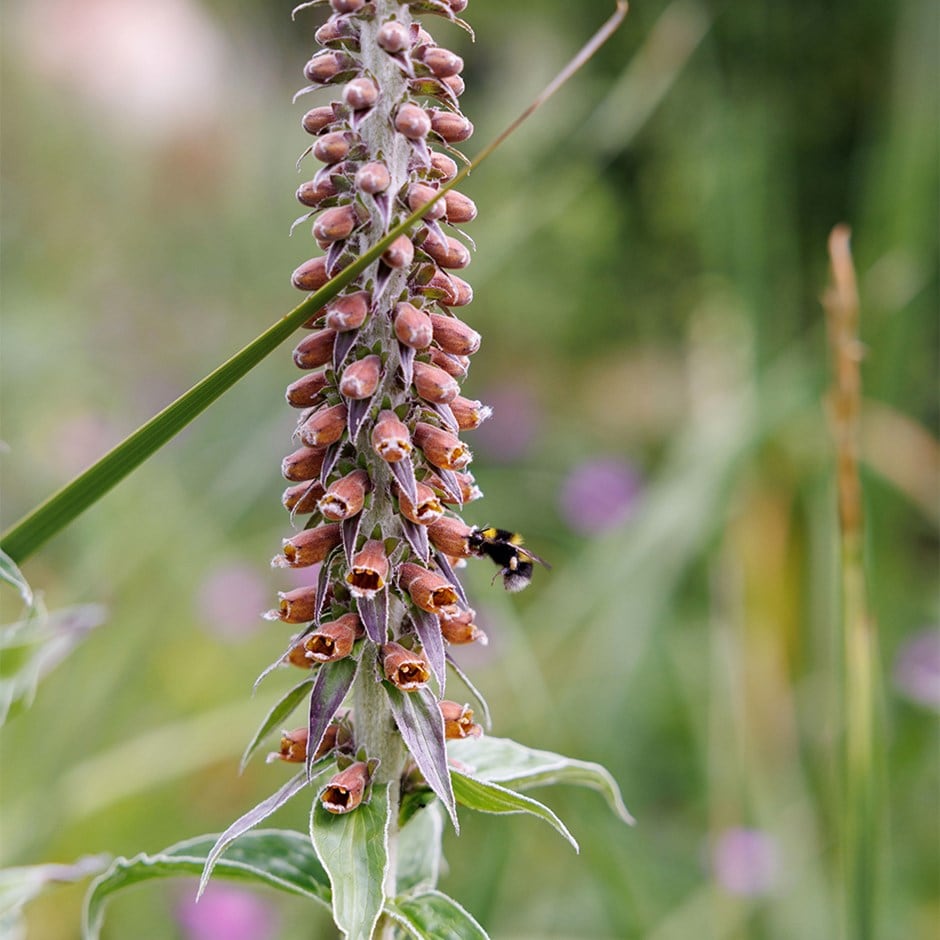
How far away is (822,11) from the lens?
5.98m

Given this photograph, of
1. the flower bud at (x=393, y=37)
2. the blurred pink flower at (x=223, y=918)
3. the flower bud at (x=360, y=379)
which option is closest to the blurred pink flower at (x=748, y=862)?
the blurred pink flower at (x=223, y=918)

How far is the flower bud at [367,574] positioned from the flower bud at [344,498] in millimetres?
52

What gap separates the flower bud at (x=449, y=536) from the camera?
1260 millimetres

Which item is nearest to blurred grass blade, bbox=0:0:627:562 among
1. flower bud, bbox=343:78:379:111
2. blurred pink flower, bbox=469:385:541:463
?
flower bud, bbox=343:78:379:111

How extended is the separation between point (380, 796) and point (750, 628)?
352cm

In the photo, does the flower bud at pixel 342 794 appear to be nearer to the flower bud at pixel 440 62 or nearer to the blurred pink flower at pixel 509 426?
the flower bud at pixel 440 62

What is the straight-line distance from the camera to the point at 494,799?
116 cm

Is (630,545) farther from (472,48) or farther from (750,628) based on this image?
(472,48)

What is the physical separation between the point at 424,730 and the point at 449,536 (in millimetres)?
234

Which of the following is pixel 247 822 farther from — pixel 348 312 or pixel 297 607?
pixel 348 312

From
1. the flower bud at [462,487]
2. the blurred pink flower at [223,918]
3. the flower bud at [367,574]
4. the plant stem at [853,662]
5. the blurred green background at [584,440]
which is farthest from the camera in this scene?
the blurred green background at [584,440]

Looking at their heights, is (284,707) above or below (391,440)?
below

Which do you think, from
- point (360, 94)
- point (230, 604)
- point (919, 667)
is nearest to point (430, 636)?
point (360, 94)

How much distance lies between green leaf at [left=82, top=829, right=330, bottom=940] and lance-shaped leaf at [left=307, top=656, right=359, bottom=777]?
16 centimetres
